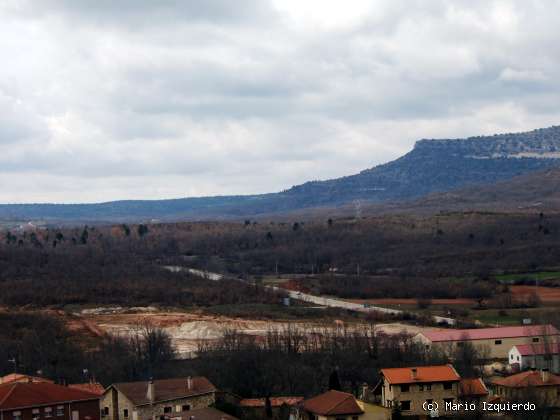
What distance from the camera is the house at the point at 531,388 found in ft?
146

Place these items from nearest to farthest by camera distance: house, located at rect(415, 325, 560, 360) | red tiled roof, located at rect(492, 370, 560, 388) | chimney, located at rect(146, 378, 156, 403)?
1. chimney, located at rect(146, 378, 156, 403)
2. red tiled roof, located at rect(492, 370, 560, 388)
3. house, located at rect(415, 325, 560, 360)

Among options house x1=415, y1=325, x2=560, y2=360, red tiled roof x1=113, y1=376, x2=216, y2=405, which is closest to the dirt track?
house x1=415, y1=325, x2=560, y2=360

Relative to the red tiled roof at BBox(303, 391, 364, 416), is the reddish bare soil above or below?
below

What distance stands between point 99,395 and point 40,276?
67.1m

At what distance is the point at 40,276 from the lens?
110500mm

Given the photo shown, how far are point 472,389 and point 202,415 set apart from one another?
10.4 metres

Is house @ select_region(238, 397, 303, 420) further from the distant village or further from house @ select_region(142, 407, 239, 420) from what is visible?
house @ select_region(142, 407, 239, 420)

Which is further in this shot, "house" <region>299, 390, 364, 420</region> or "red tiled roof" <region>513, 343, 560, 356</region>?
"red tiled roof" <region>513, 343, 560, 356</region>

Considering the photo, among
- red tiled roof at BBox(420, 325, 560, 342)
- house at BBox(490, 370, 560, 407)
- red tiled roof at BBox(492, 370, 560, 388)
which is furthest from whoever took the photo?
red tiled roof at BBox(420, 325, 560, 342)

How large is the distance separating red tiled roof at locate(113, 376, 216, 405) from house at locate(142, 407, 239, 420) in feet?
2.98

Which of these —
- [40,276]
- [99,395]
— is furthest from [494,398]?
[40,276]

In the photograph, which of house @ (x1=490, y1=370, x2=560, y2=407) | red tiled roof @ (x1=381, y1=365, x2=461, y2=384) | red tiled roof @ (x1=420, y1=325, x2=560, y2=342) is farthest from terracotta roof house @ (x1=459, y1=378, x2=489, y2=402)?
red tiled roof @ (x1=420, y1=325, x2=560, y2=342)

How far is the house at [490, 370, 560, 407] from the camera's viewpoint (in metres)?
44.6

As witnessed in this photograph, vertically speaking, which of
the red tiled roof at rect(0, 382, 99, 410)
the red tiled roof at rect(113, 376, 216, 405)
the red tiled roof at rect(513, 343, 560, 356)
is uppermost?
the red tiled roof at rect(0, 382, 99, 410)
